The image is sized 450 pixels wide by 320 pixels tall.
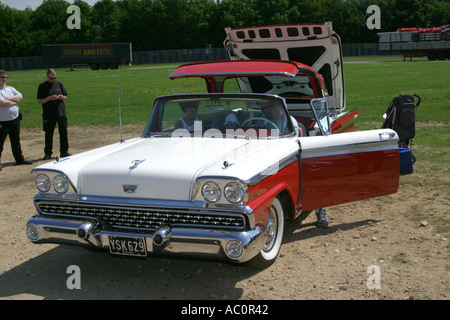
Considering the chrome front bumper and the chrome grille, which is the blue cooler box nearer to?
the chrome front bumper

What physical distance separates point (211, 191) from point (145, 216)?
0.64 metres

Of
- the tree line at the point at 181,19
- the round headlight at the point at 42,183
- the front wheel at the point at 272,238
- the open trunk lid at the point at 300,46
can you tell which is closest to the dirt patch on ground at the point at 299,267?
the front wheel at the point at 272,238

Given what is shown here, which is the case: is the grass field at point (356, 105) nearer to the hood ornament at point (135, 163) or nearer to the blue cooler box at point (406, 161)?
the blue cooler box at point (406, 161)

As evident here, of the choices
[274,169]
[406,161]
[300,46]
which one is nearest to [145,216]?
[274,169]

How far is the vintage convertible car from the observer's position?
404cm

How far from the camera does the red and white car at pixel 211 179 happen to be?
13.3ft

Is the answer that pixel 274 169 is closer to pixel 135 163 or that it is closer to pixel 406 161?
pixel 135 163

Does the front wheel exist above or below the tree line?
below

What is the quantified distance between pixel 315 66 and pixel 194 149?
4565mm

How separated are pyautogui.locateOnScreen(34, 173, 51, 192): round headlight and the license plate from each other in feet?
2.86

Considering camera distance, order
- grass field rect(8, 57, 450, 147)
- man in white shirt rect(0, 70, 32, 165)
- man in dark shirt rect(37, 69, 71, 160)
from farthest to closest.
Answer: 1. grass field rect(8, 57, 450, 147)
2. man in dark shirt rect(37, 69, 71, 160)
3. man in white shirt rect(0, 70, 32, 165)

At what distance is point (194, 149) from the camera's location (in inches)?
192

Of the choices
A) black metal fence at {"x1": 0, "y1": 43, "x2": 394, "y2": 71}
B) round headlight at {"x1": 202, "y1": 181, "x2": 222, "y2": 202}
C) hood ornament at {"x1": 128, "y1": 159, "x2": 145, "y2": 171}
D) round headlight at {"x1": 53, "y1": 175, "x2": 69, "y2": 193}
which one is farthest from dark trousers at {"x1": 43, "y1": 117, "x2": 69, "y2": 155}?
black metal fence at {"x1": 0, "y1": 43, "x2": 394, "y2": 71}
